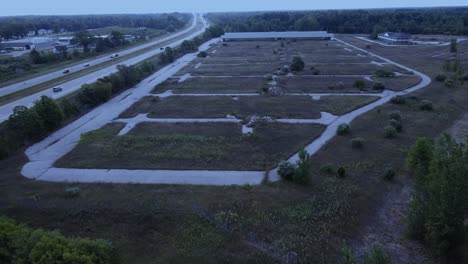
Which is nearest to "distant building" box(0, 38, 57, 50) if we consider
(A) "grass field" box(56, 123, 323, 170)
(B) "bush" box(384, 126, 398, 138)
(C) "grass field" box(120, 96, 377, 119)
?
(C) "grass field" box(120, 96, 377, 119)

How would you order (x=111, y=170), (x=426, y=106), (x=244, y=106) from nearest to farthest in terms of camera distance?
(x=111, y=170), (x=426, y=106), (x=244, y=106)

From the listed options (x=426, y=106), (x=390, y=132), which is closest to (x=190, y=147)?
(x=390, y=132)

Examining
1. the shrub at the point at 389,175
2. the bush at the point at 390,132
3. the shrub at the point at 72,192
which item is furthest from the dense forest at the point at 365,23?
the shrub at the point at 72,192

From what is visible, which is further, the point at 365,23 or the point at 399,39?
the point at 365,23

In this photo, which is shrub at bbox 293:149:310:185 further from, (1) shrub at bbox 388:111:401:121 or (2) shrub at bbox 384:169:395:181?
(1) shrub at bbox 388:111:401:121

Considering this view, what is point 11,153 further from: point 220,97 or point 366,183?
point 366,183

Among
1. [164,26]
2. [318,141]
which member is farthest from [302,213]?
[164,26]

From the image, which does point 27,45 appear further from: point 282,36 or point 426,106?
point 426,106

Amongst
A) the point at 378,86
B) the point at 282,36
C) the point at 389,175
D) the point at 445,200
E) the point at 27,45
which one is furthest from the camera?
the point at 282,36
